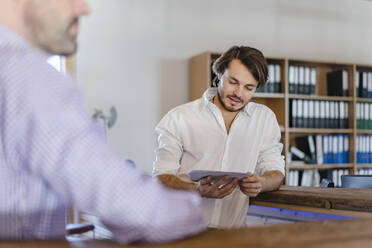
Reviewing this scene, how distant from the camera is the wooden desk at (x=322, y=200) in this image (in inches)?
68.9

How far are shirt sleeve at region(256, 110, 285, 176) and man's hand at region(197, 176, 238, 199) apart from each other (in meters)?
0.38

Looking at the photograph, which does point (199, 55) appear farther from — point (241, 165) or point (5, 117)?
point (5, 117)

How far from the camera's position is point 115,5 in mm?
4543

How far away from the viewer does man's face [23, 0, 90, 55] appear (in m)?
0.78

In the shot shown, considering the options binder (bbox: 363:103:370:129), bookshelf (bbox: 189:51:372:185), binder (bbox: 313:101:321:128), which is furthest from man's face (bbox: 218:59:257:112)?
binder (bbox: 363:103:370:129)

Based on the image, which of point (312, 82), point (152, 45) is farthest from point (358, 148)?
point (152, 45)

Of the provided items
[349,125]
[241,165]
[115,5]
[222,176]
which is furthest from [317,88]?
[222,176]

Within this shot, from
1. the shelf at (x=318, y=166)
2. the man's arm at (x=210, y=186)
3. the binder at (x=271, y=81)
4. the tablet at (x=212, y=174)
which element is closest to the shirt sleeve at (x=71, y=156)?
the tablet at (x=212, y=174)

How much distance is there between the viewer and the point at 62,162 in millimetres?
698

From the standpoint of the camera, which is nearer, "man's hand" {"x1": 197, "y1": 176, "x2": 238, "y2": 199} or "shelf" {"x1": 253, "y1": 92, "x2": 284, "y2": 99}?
"man's hand" {"x1": 197, "y1": 176, "x2": 238, "y2": 199}

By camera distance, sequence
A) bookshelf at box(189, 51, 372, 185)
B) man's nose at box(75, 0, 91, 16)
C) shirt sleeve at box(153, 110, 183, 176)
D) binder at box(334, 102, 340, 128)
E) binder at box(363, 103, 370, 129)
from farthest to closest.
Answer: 1. binder at box(363, 103, 370, 129)
2. binder at box(334, 102, 340, 128)
3. bookshelf at box(189, 51, 372, 185)
4. shirt sleeve at box(153, 110, 183, 176)
5. man's nose at box(75, 0, 91, 16)

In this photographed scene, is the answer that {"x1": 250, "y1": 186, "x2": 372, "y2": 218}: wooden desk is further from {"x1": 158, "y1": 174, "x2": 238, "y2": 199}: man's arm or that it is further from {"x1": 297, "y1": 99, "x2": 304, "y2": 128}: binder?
{"x1": 297, "y1": 99, "x2": 304, "y2": 128}: binder

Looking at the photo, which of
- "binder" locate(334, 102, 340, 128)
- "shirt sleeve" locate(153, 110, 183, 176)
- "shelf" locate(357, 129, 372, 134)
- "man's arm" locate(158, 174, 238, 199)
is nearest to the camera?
"man's arm" locate(158, 174, 238, 199)

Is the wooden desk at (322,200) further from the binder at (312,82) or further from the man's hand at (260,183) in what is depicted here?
the binder at (312,82)
